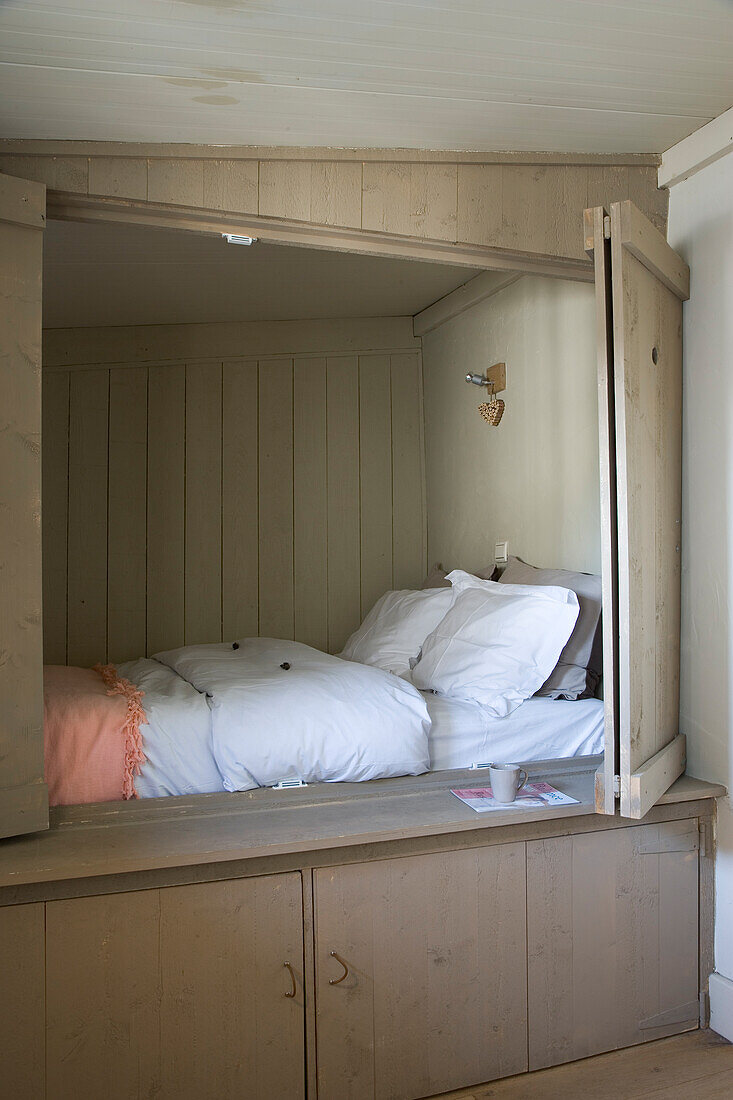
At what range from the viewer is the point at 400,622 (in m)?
3.40

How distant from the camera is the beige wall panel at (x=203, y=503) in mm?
4367

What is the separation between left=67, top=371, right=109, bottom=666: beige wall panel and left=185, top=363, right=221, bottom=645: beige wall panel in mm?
416

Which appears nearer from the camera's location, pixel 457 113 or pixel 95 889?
pixel 95 889

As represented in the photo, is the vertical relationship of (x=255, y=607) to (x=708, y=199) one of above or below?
below

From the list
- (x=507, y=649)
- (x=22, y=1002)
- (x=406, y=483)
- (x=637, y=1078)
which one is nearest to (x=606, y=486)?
(x=507, y=649)

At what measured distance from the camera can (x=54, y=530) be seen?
14.1 feet

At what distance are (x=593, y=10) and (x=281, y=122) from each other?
2.51 feet

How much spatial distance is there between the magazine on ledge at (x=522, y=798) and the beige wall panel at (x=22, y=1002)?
1.05 metres

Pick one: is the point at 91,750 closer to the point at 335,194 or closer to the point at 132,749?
the point at 132,749

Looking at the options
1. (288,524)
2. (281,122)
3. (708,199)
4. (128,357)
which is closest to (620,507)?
(708,199)

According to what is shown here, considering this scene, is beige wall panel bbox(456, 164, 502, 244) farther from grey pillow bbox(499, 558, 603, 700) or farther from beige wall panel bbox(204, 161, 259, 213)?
grey pillow bbox(499, 558, 603, 700)

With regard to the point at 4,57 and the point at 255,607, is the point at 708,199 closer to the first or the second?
the point at 4,57

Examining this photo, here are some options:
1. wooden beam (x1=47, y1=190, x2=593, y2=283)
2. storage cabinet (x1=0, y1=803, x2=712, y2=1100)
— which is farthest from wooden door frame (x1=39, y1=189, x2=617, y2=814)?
storage cabinet (x1=0, y1=803, x2=712, y2=1100)

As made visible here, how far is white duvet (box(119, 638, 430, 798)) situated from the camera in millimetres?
2217
